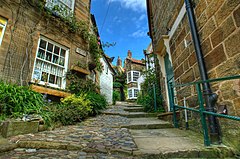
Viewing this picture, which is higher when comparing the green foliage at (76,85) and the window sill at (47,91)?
the green foliage at (76,85)

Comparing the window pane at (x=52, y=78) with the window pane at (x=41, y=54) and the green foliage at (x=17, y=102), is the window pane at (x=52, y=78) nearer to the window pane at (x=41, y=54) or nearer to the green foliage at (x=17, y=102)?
the window pane at (x=41, y=54)

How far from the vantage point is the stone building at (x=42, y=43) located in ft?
12.8

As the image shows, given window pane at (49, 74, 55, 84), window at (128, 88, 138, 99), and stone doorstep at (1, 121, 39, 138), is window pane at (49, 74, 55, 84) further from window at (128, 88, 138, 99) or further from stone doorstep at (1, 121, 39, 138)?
window at (128, 88, 138, 99)

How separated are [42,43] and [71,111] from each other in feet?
10.0

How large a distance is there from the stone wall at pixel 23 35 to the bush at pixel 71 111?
5.08 feet

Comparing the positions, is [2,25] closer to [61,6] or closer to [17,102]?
[61,6]

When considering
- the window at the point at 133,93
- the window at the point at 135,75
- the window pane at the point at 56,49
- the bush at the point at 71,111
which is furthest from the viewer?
the window at the point at 135,75

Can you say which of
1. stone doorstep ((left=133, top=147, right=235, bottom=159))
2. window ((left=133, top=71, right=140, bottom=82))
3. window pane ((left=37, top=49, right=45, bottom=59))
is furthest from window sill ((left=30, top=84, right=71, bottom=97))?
window ((left=133, top=71, right=140, bottom=82))

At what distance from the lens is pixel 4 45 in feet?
12.4

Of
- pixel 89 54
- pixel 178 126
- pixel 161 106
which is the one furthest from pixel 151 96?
pixel 89 54

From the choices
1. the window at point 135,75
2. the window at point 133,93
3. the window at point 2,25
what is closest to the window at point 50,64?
the window at point 2,25

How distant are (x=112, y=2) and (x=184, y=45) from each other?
6977 millimetres

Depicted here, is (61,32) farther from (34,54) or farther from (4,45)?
(4,45)

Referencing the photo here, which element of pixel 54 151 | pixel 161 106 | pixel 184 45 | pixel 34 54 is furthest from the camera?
pixel 161 106
